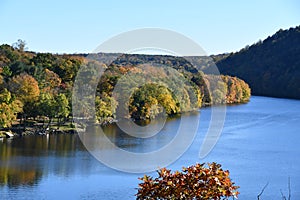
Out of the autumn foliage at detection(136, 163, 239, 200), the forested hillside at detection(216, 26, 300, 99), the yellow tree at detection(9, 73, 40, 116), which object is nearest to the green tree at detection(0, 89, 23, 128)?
the yellow tree at detection(9, 73, 40, 116)

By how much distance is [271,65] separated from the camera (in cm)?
5991

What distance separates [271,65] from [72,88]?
3765cm

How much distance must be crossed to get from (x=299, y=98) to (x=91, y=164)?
3986 cm

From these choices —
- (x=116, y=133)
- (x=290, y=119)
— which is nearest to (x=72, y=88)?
(x=116, y=133)

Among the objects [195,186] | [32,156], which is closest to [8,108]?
[32,156]

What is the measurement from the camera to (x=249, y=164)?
16.5 meters

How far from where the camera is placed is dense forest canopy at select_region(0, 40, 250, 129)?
75.5 feet

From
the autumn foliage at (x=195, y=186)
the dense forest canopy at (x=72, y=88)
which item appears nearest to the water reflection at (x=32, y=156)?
the dense forest canopy at (x=72, y=88)

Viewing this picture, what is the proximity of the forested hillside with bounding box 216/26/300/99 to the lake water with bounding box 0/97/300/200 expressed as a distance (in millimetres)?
30176

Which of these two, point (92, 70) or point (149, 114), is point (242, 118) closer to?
point (149, 114)

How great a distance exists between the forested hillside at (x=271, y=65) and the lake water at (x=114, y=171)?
99.0 ft

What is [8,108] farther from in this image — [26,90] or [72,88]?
[72,88]

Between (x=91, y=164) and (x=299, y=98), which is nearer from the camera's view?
(x=91, y=164)

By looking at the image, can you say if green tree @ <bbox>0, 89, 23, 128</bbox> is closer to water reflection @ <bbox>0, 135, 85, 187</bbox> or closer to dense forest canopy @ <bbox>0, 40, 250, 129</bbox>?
dense forest canopy @ <bbox>0, 40, 250, 129</bbox>
